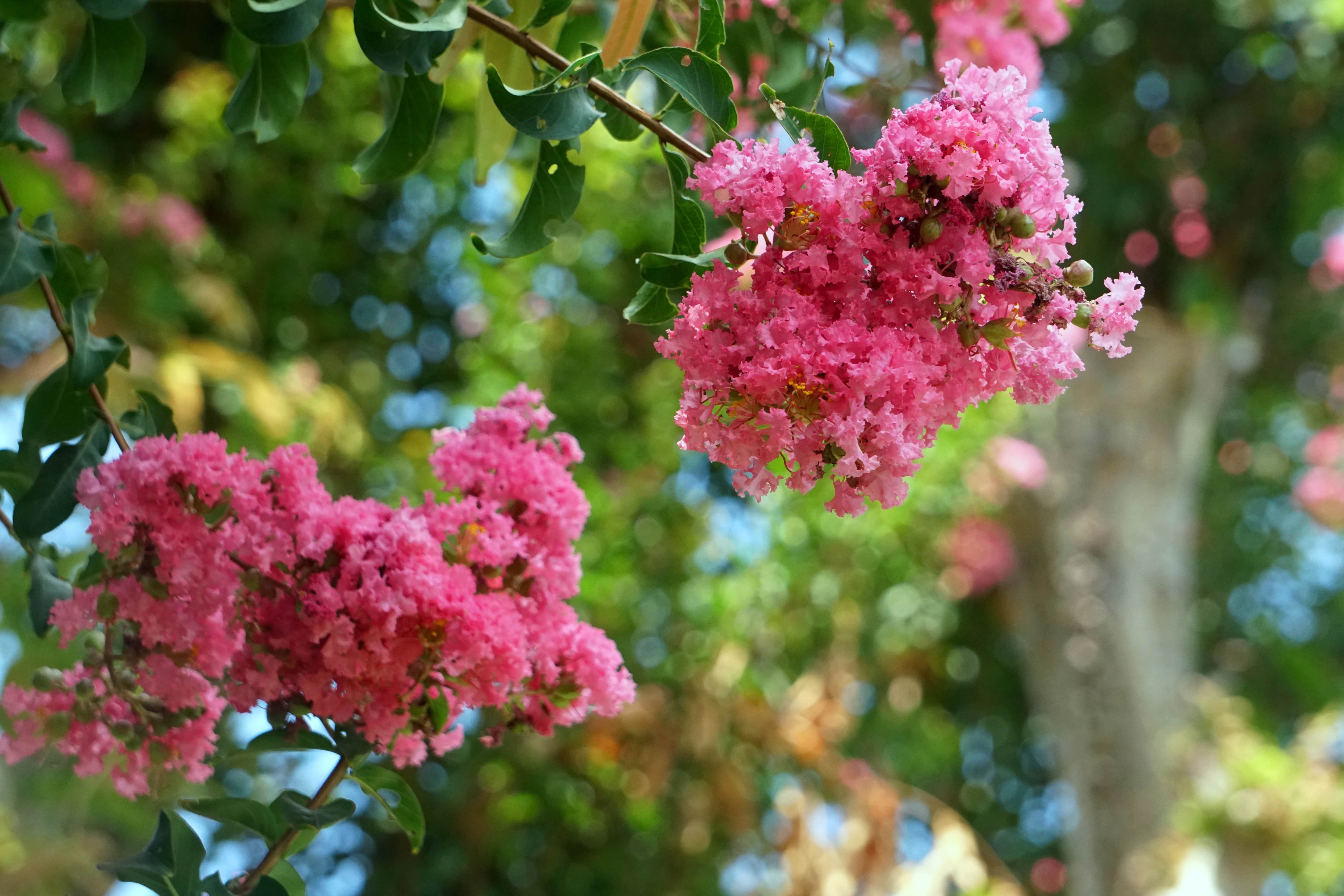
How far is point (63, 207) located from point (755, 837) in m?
1.79

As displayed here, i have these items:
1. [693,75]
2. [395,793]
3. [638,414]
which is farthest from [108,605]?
[638,414]

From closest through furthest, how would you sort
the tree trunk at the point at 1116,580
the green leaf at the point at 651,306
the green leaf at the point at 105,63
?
the green leaf at the point at 651,306, the green leaf at the point at 105,63, the tree trunk at the point at 1116,580

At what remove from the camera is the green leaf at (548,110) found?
2.11 feet

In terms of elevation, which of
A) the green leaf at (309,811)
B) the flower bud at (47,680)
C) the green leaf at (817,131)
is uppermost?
the green leaf at (817,131)

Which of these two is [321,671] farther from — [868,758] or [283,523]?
[868,758]

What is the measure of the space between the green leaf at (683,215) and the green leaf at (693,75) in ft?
0.18

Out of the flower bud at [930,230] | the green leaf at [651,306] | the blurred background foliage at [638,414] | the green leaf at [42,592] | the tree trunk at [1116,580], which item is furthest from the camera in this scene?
the tree trunk at [1116,580]

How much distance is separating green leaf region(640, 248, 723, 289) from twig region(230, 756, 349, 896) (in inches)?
13.4

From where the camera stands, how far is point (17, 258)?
767 millimetres

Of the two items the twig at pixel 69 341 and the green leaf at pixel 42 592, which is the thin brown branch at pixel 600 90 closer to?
the twig at pixel 69 341

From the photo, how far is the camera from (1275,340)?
12.8 ft

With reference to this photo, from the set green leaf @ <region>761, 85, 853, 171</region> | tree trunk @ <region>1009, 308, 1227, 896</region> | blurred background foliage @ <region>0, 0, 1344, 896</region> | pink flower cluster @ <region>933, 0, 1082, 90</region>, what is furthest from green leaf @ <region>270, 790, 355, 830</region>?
tree trunk @ <region>1009, 308, 1227, 896</region>

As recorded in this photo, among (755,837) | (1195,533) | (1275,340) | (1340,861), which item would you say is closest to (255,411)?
(755,837)

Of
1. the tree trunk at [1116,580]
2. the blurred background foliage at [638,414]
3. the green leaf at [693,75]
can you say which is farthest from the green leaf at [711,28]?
the tree trunk at [1116,580]
